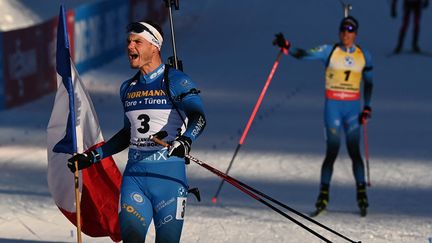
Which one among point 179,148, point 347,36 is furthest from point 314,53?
point 179,148

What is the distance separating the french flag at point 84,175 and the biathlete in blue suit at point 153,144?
2.93ft

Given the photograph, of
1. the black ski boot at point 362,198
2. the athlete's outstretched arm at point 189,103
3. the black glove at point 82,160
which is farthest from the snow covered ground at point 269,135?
Result: the athlete's outstretched arm at point 189,103

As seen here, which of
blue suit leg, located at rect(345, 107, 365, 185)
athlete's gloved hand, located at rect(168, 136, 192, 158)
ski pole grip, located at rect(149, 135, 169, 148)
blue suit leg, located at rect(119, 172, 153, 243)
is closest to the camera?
athlete's gloved hand, located at rect(168, 136, 192, 158)

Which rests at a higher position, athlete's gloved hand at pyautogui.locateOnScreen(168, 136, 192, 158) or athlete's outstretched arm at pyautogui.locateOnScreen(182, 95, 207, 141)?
athlete's outstretched arm at pyautogui.locateOnScreen(182, 95, 207, 141)

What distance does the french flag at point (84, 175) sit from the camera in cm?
937

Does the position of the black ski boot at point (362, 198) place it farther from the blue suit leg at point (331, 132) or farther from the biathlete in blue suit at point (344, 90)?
the blue suit leg at point (331, 132)

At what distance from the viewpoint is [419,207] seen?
12.9 m

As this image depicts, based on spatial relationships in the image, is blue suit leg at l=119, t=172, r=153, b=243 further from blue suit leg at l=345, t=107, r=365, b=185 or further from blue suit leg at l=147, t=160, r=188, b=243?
blue suit leg at l=345, t=107, r=365, b=185

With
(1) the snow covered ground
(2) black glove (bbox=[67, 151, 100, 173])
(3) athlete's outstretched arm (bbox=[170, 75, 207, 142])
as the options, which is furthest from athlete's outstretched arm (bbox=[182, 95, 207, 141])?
(1) the snow covered ground

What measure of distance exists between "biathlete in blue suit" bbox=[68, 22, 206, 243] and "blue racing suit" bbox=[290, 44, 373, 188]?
416 centimetres

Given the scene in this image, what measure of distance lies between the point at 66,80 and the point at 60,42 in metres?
0.30

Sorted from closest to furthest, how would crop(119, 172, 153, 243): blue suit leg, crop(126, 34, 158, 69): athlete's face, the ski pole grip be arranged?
the ski pole grip, crop(119, 172, 153, 243): blue suit leg, crop(126, 34, 158, 69): athlete's face

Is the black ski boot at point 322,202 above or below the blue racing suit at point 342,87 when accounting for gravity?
below

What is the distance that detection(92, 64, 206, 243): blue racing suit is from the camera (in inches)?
325
